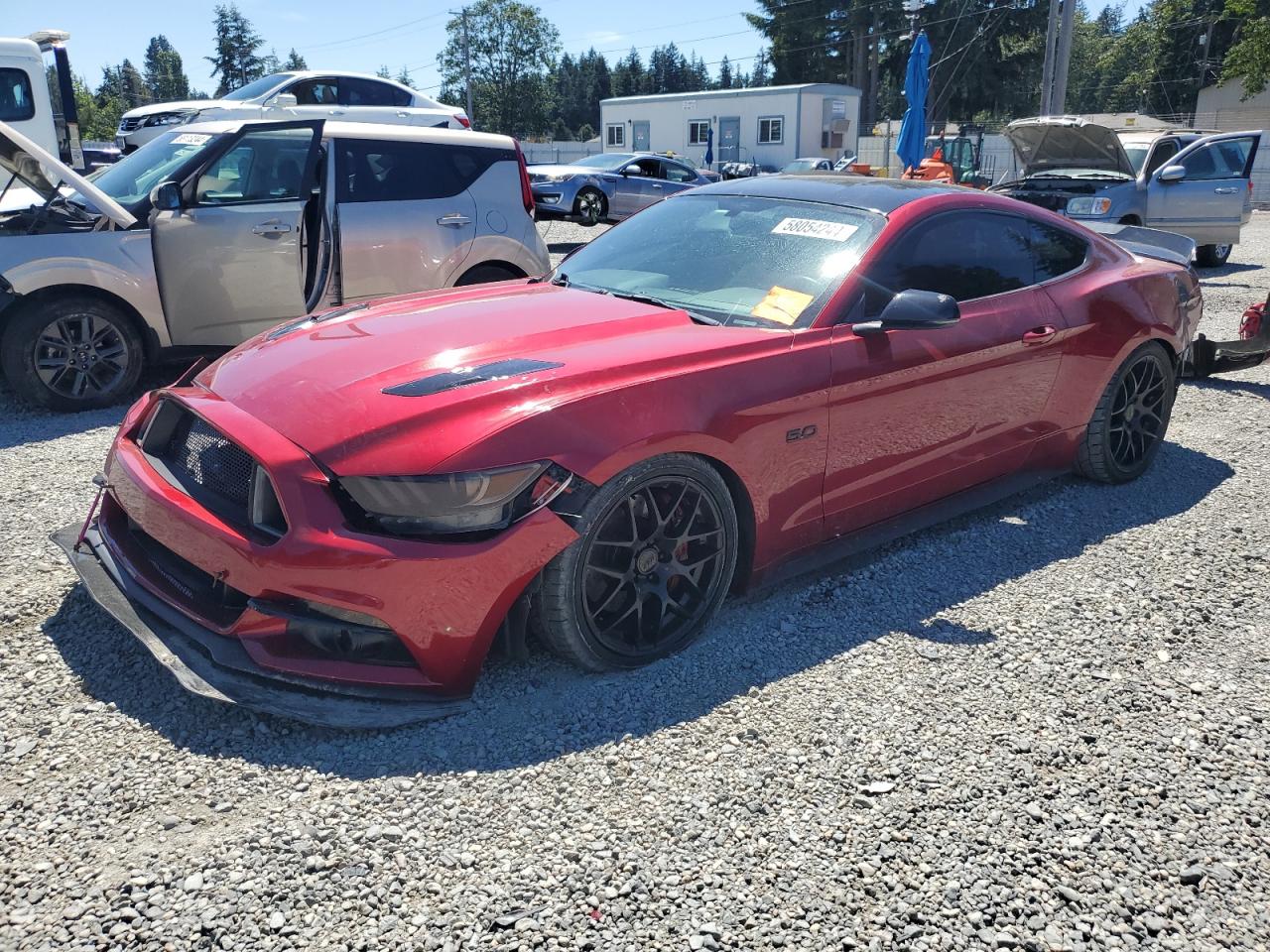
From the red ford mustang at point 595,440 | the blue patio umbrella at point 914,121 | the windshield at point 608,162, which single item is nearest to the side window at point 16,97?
the windshield at point 608,162

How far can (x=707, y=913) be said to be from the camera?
2.20 meters

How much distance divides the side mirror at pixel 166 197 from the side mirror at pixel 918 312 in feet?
15.5

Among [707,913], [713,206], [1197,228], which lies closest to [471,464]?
[707,913]

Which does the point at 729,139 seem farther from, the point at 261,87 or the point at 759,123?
the point at 261,87

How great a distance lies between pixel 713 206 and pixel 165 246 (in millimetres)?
3838

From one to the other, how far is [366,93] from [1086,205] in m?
11.1

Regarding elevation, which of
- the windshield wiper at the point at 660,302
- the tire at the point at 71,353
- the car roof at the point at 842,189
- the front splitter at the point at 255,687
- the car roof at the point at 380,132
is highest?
the car roof at the point at 380,132

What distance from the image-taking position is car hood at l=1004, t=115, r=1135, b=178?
1192cm

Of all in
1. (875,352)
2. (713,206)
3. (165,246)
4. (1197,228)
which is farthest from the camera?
(1197,228)

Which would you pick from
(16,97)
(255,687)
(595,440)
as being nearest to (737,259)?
(595,440)

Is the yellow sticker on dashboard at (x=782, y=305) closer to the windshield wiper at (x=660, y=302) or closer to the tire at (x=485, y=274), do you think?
the windshield wiper at (x=660, y=302)

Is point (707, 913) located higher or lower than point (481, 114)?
lower

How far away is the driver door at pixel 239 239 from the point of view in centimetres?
634

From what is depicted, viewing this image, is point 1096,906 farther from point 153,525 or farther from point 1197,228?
point 1197,228
